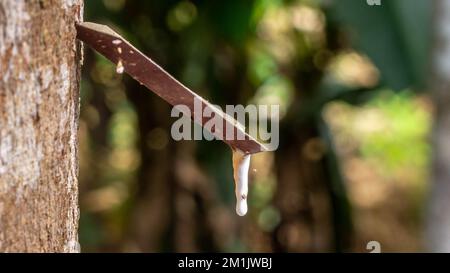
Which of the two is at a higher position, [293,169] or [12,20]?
[293,169]

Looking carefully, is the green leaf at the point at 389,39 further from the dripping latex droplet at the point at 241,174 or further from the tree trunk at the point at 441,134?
the dripping latex droplet at the point at 241,174

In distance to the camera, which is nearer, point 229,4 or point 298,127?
point 229,4

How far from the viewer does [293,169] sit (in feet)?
6.79

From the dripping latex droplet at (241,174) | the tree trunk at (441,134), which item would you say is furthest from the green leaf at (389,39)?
the dripping latex droplet at (241,174)

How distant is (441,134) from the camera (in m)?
1.13

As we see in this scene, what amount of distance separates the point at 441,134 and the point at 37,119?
76cm

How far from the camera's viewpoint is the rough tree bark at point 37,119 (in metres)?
0.51

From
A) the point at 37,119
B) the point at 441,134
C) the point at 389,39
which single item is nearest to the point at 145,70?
the point at 37,119

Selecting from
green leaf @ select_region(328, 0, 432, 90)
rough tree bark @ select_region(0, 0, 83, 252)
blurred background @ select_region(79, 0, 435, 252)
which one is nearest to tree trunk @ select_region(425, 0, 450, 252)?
green leaf @ select_region(328, 0, 432, 90)

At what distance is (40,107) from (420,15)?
96 centimetres

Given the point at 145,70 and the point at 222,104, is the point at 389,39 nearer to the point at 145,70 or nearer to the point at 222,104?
the point at 222,104
